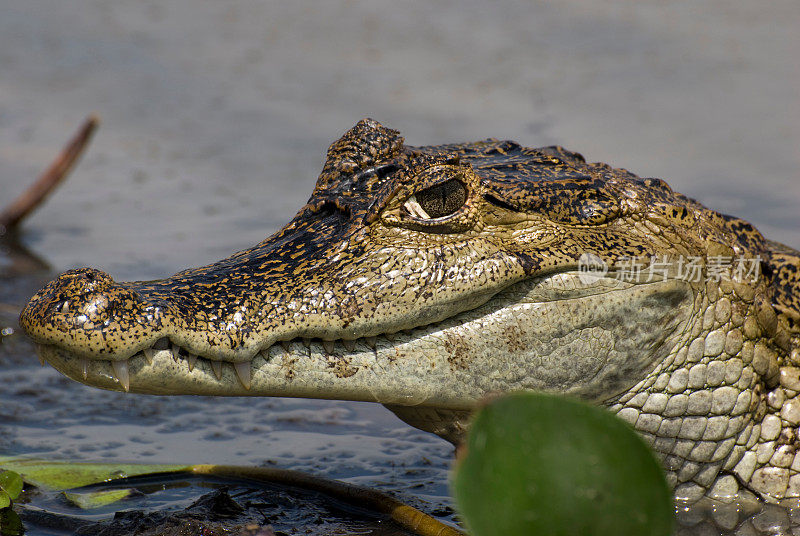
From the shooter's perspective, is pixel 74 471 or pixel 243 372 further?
pixel 74 471

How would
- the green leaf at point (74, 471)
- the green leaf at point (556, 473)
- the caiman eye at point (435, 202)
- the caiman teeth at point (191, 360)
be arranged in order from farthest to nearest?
the green leaf at point (74, 471)
the caiman eye at point (435, 202)
the caiman teeth at point (191, 360)
the green leaf at point (556, 473)

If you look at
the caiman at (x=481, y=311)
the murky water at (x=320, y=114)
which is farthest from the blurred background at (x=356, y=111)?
the caiman at (x=481, y=311)

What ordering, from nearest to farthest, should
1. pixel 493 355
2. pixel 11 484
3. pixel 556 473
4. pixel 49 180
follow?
1. pixel 556 473
2. pixel 493 355
3. pixel 11 484
4. pixel 49 180

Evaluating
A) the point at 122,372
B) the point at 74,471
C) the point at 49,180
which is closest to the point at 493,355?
the point at 122,372

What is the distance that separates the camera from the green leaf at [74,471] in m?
3.20

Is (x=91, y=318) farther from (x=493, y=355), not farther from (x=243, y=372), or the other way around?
(x=493, y=355)

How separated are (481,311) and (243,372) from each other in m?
0.74

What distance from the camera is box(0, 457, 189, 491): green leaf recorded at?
3.20 m

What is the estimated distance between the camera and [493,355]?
2686 millimetres

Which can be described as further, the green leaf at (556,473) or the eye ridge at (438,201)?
the eye ridge at (438,201)

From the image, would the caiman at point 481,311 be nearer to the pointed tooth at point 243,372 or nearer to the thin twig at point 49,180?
the pointed tooth at point 243,372

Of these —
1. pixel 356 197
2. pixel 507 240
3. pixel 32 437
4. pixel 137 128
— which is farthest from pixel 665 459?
pixel 137 128

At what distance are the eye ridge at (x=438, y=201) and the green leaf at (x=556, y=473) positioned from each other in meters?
1.62

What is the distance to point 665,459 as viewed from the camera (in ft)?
9.68
